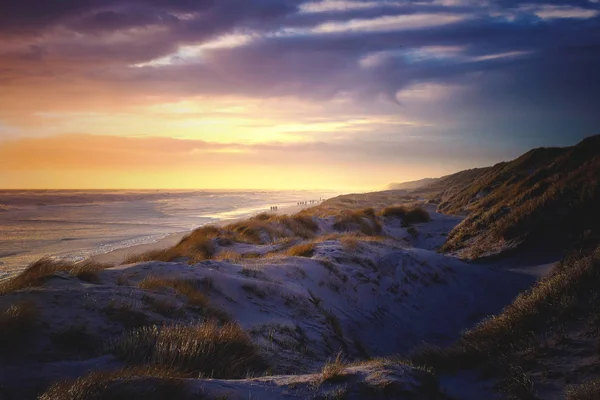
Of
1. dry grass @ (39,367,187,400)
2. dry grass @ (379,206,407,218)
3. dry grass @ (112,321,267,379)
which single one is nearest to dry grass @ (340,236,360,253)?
dry grass @ (112,321,267,379)

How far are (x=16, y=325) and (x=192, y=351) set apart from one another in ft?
5.83

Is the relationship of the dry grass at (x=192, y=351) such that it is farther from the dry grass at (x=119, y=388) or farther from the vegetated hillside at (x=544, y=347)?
the vegetated hillside at (x=544, y=347)

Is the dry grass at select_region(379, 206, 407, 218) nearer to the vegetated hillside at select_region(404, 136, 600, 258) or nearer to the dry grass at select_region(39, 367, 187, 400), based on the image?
the vegetated hillside at select_region(404, 136, 600, 258)

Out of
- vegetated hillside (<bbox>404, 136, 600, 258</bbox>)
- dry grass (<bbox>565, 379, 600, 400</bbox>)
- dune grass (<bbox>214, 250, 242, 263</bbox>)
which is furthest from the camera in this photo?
vegetated hillside (<bbox>404, 136, 600, 258</bbox>)

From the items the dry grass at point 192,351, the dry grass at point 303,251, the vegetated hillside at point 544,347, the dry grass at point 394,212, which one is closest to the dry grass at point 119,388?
the dry grass at point 192,351

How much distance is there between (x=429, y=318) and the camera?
950cm

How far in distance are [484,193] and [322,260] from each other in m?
20.8

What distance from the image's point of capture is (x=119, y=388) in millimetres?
2793

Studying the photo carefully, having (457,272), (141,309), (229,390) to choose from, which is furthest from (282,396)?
(457,272)

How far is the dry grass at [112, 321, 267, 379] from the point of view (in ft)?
12.5

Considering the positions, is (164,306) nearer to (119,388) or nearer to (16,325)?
(16,325)

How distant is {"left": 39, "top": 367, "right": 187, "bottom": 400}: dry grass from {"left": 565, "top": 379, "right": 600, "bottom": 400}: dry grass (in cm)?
331

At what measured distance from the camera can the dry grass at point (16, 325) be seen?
372 cm

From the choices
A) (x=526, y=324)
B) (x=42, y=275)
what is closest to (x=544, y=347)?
(x=526, y=324)
